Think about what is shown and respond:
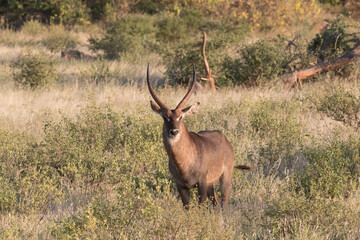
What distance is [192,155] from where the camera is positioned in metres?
5.05

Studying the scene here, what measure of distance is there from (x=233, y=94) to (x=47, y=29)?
54.6ft

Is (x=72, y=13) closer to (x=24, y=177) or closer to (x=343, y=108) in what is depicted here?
(x=343, y=108)

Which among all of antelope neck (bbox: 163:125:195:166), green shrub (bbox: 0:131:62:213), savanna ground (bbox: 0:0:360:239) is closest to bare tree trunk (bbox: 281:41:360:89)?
savanna ground (bbox: 0:0:360:239)

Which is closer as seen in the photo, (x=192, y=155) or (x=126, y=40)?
(x=192, y=155)

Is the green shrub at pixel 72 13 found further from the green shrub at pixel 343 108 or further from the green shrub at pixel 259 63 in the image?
the green shrub at pixel 343 108

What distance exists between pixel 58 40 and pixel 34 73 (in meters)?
8.45

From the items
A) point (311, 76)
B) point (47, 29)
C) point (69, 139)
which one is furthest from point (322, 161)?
point (47, 29)

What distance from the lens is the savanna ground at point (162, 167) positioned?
183 inches

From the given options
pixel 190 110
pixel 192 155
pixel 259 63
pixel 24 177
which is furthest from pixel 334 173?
pixel 259 63

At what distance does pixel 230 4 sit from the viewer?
25188mm

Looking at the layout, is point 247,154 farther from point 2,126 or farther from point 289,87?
point 289,87

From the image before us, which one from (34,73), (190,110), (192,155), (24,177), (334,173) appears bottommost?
(34,73)

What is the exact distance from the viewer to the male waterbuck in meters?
4.85

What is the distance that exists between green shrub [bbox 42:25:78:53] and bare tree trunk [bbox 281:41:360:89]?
983 cm
